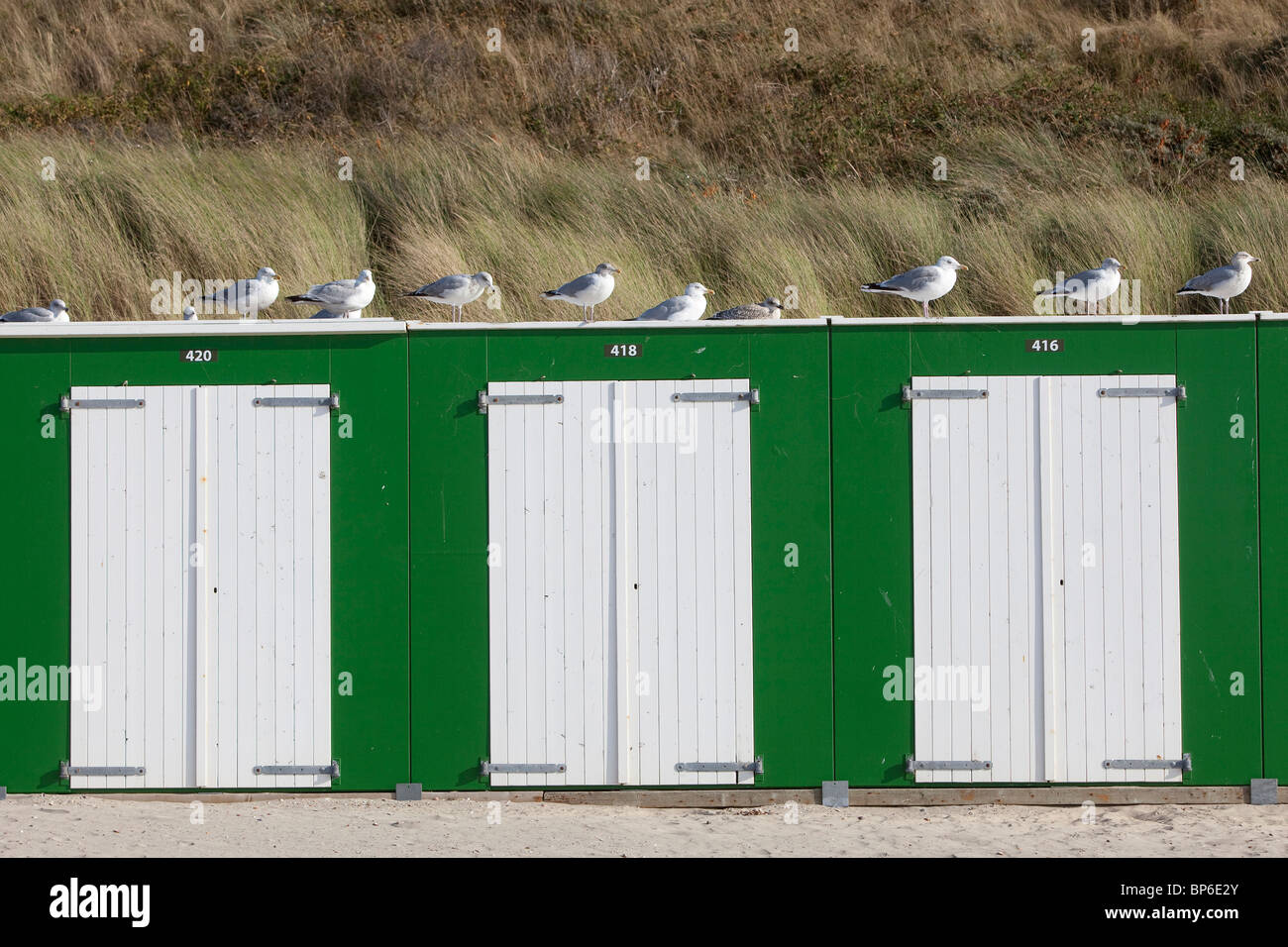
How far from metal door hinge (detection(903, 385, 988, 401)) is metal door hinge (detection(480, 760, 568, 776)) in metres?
2.78

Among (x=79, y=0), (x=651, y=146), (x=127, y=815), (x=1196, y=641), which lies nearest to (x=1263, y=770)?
(x=1196, y=641)

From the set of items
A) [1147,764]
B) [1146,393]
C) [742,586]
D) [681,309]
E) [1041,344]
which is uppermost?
[681,309]

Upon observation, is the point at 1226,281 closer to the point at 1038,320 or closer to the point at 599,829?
the point at 1038,320

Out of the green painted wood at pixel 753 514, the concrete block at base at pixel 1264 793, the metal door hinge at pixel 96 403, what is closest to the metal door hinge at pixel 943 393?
the green painted wood at pixel 753 514

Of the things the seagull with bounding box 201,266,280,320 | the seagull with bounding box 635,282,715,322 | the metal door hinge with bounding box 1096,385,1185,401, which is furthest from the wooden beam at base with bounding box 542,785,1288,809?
the seagull with bounding box 201,266,280,320

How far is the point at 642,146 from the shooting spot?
17.3m

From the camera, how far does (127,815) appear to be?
24.1ft

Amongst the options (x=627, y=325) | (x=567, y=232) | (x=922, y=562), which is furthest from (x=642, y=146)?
(x=922, y=562)

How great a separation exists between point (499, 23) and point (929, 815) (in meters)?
15.9

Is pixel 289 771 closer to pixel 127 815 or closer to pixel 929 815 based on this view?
pixel 127 815

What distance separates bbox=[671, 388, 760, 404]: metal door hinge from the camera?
25.1 ft

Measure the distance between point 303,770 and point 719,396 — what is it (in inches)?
120

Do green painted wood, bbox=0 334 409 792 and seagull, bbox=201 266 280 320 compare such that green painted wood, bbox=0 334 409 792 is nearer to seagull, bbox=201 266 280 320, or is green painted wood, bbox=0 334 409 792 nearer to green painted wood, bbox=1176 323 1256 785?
seagull, bbox=201 266 280 320

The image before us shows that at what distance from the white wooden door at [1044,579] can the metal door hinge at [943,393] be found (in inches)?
0.7
